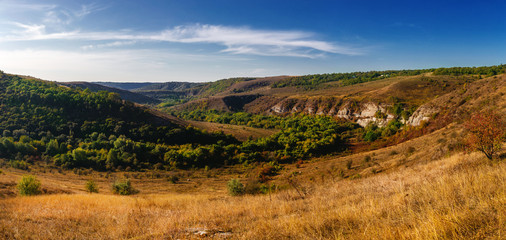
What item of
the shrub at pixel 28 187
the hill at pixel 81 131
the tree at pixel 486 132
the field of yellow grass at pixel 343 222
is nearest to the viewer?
the field of yellow grass at pixel 343 222

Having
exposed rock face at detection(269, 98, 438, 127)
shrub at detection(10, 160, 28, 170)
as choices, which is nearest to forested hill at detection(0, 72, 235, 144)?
shrub at detection(10, 160, 28, 170)

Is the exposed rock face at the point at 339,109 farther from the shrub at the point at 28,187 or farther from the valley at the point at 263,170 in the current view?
the shrub at the point at 28,187

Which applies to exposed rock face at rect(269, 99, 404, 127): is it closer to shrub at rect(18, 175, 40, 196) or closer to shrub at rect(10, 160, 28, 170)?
shrub at rect(18, 175, 40, 196)

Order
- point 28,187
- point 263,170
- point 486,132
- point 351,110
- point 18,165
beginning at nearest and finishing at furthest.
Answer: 1. point 486,132
2. point 28,187
3. point 18,165
4. point 263,170
5. point 351,110

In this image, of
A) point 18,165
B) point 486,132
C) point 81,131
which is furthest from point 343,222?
point 81,131

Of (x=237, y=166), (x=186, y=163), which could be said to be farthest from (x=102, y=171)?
(x=237, y=166)

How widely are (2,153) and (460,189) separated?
219 feet

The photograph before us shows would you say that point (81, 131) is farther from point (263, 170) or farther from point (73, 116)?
point (263, 170)

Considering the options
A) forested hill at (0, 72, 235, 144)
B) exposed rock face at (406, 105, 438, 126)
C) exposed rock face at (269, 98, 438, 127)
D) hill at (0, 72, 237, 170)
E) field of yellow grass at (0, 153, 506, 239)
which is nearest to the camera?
field of yellow grass at (0, 153, 506, 239)

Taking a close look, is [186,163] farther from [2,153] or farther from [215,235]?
[215,235]

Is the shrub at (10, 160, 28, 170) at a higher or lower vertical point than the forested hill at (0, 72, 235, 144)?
lower

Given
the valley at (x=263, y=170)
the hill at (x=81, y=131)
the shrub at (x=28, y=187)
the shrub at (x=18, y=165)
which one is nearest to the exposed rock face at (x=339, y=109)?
the valley at (x=263, y=170)

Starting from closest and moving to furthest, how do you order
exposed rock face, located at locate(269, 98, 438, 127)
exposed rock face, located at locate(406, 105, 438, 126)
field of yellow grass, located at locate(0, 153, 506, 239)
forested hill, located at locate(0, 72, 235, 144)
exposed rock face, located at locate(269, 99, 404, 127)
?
field of yellow grass, located at locate(0, 153, 506, 239) < exposed rock face, located at locate(406, 105, 438, 126) < exposed rock face, located at locate(269, 98, 438, 127) < forested hill, located at locate(0, 72, 235, 144) < exposed rock face, located at locate(269, 99, 404, 127)

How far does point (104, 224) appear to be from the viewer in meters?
6.29
